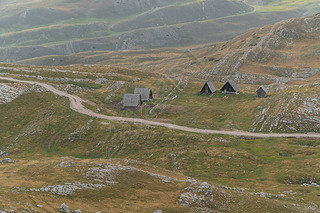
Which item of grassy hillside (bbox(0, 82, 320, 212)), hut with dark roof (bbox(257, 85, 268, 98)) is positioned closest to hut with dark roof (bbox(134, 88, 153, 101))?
grassy hillside (bbox(0, 82, 320, 212))

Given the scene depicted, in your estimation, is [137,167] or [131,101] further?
[131,101]

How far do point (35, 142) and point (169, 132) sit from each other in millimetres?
41723

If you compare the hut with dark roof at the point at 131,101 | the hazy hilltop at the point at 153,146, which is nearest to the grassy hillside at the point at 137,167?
the hazy hilltop at the point at 153,146

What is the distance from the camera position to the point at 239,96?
11144cm

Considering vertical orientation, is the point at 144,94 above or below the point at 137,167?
below

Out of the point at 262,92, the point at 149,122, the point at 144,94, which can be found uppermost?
the point at 144,94

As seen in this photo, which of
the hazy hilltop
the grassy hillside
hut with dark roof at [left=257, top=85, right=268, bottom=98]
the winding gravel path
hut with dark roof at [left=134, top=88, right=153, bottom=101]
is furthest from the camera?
hut with dark roof at [left=134, top=88, right=153, bottom=101]

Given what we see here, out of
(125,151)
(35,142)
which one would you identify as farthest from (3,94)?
(125,151)

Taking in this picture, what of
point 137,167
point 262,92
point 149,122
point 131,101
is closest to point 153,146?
point 149,122

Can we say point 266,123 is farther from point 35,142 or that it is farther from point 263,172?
point 35,142

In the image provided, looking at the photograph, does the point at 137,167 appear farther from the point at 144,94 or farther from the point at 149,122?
the point at 144,94

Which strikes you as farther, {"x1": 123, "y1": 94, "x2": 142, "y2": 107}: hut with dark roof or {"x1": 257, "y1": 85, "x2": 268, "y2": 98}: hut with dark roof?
{"x1": 257, "y1": 85, "x2": 268, "y2": 98}: hut with dark roof

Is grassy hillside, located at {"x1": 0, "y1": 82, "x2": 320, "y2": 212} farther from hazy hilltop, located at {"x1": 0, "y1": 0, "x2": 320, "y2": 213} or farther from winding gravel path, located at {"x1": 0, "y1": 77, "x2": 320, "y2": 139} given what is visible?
winding gravel path, located at {"x1": 0, "y1": 77, "x2": 320, "y2": 139}

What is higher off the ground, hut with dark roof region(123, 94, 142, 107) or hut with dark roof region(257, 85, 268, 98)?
hut with dark roof region(123, 94, 142, 107)
